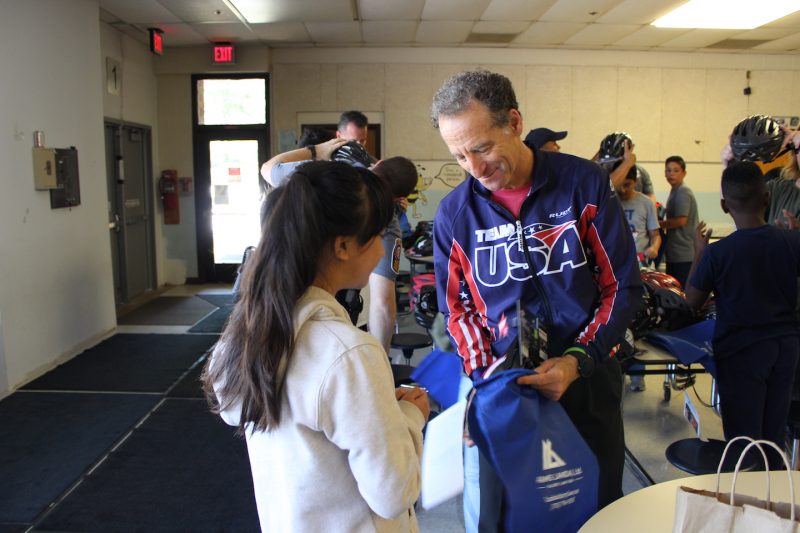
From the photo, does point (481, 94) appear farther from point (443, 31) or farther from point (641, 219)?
point (443, 31)

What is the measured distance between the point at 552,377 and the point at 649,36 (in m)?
7.76

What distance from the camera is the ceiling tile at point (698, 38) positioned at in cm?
766

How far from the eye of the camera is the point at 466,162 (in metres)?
1.61

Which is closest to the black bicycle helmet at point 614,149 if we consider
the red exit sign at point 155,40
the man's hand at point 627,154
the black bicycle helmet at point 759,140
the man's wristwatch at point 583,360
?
the man's hand at point 627,154

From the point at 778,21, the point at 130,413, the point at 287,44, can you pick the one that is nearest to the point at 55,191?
the point at 130,413

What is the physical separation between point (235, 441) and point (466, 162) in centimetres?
259

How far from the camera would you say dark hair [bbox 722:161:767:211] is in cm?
246

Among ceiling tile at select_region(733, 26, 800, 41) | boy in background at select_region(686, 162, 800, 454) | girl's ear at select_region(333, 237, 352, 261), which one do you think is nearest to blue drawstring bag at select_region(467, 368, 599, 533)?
girl's ear at select_region(333, 237, 352, 261)

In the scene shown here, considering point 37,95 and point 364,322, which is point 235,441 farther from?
point 37,95

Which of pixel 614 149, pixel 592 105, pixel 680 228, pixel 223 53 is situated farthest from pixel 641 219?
pixel 223 53

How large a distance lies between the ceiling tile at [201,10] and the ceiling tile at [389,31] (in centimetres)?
159

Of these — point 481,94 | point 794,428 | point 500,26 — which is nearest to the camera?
point 481,94

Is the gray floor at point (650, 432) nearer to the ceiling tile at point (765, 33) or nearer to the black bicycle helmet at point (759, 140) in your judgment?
the black bicycle helmet at point (759, 140)

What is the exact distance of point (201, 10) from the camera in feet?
21.2
